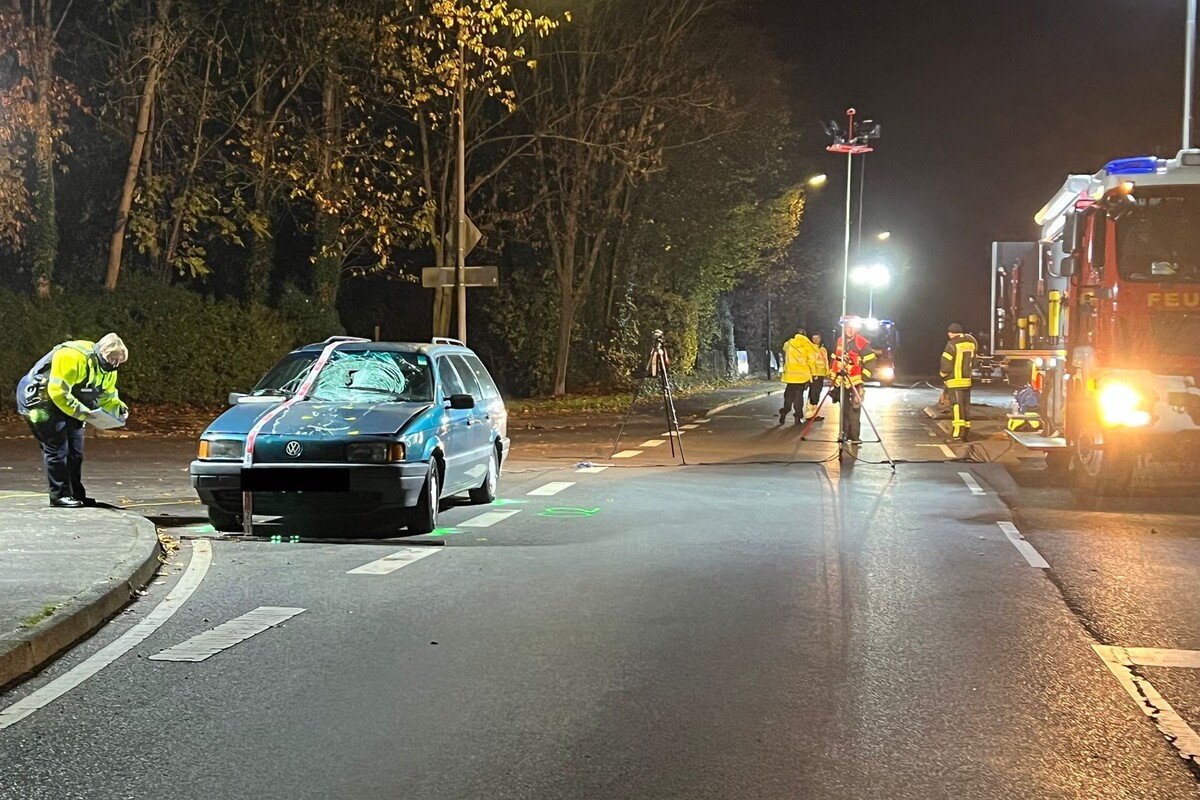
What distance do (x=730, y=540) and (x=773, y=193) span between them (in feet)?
107

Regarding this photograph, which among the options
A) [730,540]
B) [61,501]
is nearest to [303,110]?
[61,501]

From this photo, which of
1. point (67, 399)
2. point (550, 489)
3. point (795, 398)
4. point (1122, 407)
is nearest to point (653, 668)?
point (67, 399)

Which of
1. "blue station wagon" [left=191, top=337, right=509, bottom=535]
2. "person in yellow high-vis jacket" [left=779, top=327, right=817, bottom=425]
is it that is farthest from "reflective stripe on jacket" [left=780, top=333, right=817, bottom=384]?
"blue station wagon" [left=191, top=337, right=509, bottom=535]

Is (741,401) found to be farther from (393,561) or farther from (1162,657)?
(1162,657)

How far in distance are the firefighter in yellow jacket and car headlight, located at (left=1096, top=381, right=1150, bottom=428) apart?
7670 mm

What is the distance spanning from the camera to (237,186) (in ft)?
79.9

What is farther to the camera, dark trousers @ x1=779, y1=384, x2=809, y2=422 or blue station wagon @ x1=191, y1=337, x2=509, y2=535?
dark trousers @ x1=779, y1=384, x2=809, y2=422

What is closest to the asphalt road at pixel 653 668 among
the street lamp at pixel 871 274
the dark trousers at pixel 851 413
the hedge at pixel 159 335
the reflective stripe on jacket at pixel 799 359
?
the dark trousers at pixel 851 413

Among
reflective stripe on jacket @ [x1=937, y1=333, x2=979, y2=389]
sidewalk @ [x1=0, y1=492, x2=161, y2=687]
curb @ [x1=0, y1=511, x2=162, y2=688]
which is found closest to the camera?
curb @ [x1=0, y1=511, x2=162, y2=688]

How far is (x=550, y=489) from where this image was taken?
13.4 metres

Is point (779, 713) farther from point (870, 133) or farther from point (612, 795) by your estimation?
Result: point (870, 133)

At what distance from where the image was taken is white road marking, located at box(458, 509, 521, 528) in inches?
421

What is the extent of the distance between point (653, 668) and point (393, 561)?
346 centimetres

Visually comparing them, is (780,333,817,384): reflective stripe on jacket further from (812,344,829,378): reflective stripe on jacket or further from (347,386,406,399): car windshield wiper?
(347,386,406,399): car windshield wiper
